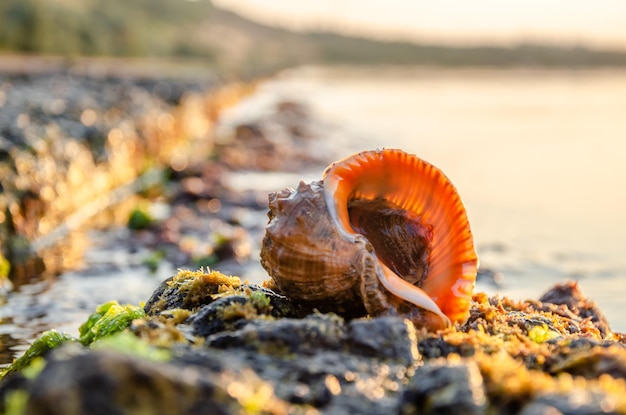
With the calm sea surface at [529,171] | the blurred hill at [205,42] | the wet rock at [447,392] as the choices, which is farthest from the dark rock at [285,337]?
the blurred hill at [205,42]

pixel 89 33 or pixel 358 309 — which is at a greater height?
pixel 89 33

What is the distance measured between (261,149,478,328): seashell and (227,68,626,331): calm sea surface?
3790 millimetres

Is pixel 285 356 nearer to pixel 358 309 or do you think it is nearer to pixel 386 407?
pixel 386 407

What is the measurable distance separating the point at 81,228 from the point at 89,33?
5771 centimetres

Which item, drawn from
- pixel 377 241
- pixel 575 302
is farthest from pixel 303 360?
pixel 575 302

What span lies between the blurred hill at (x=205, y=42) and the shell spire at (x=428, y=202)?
5051 centimetres

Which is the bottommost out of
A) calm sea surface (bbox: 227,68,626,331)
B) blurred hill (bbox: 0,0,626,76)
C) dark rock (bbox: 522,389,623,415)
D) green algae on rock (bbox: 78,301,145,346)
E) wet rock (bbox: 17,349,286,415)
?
calm sea surface (bbox: 227,68,626,331)

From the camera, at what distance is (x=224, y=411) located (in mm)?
2547

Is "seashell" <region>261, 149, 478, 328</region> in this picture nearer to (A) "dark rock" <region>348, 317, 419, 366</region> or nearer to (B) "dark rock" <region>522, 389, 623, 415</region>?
(A) "dark rock" <region>348, 317, 419, 366</region>

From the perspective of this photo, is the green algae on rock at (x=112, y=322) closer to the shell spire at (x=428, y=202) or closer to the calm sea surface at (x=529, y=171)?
the shell spire at (x=428, y=202)

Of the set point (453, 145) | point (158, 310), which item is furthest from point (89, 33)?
point (158, 310)

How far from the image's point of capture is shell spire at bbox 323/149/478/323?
14.1 feet

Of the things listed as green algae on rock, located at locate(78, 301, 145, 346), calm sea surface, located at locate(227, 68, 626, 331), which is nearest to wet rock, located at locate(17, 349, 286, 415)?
green algae on rock, located at locate(78, 301, 145, 346)

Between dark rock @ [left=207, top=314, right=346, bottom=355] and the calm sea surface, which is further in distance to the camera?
the calm sea surface
